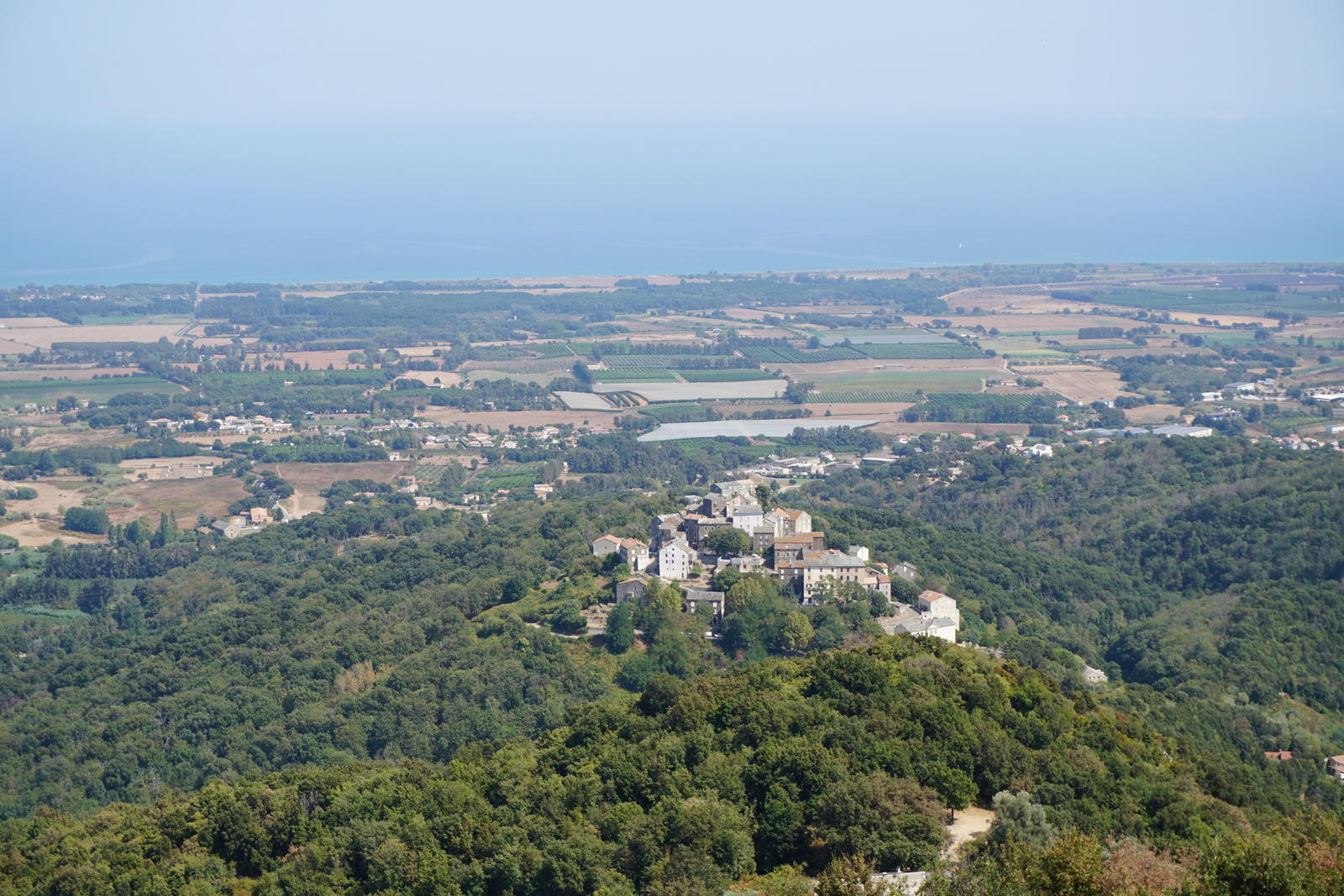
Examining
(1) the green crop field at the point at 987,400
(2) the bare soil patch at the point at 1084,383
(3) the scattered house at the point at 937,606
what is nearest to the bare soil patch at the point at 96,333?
(1) the green crop field at the point at 987,400

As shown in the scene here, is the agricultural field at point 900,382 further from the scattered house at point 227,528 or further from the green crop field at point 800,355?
the scattered house at point 227,528

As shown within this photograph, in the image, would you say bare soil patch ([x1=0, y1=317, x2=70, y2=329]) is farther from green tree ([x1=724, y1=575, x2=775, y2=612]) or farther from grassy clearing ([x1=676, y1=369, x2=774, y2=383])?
green tree ([x1=724, y1=575, x2=775, y2=612])

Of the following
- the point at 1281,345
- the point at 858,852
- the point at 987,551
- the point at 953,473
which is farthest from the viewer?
the point at 1281,345

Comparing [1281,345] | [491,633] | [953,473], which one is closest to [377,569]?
[491,633]

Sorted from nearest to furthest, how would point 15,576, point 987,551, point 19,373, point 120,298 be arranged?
point 987,551, point 15,576, point 19,373, point 120,298

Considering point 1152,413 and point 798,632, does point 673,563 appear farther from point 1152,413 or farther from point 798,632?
point 1152,413

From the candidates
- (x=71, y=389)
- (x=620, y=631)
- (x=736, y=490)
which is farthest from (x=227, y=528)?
(x=71, y=389)

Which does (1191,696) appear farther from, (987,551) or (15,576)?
(15,576)
